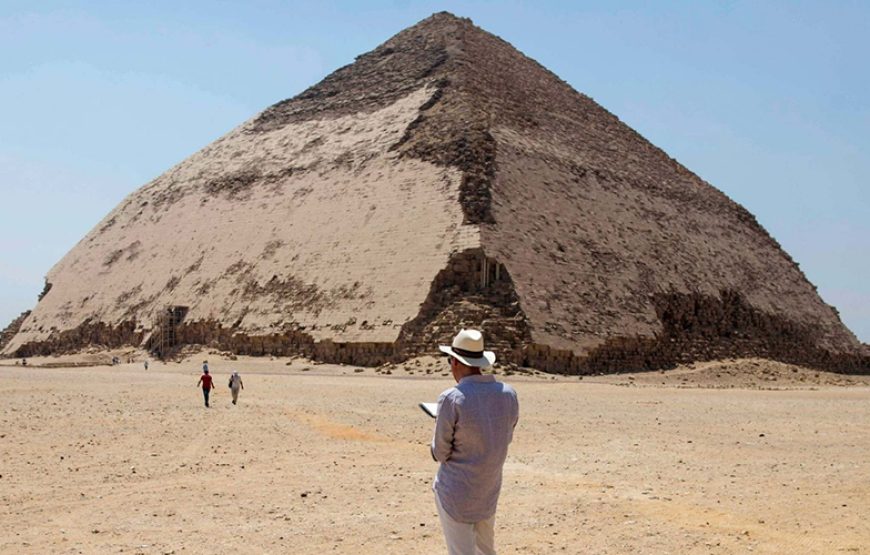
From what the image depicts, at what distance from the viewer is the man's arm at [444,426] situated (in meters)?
4.85

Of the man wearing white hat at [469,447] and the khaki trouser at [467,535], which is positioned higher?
the man wearing white hat at [469,447]

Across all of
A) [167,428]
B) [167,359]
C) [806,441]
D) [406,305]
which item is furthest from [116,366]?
[806,441]

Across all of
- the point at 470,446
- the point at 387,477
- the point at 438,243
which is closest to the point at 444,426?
the point at 470,446

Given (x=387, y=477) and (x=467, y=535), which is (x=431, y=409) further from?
(x=387, y=477)

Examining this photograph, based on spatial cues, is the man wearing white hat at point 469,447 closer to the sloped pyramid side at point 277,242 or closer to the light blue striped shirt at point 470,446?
the light blue striped shirt at point 470,446

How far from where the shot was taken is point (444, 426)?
485 cm

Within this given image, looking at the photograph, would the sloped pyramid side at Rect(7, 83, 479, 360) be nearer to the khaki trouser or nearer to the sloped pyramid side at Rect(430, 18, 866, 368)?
the sloped pyramid side at Rect(430, 18, 866, 368)

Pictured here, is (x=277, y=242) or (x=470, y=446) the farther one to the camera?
(x=277, y=242)

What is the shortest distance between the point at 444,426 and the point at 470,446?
17 centimetres

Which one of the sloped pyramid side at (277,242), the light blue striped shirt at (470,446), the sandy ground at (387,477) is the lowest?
the sandy ground at (387,477)

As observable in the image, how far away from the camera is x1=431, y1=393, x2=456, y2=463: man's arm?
485 cm

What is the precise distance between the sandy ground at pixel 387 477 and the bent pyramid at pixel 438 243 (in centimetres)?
1063

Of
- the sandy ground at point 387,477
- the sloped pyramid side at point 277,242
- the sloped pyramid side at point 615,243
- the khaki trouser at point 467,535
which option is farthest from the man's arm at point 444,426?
the sloped pyramid side at point 277,242

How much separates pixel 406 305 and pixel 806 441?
53.7 feet
